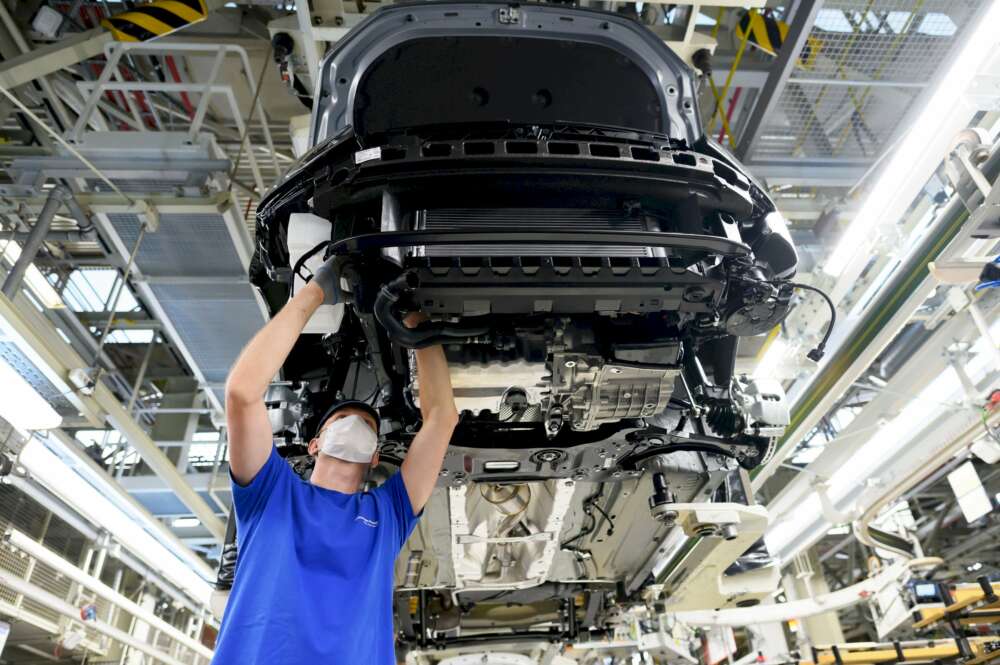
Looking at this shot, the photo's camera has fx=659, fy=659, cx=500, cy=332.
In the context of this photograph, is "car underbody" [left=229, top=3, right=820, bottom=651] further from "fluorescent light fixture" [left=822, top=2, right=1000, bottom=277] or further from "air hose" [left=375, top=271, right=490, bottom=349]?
"fluorescent light fixture" [left=822, top=2, right=1000, bottom=277]

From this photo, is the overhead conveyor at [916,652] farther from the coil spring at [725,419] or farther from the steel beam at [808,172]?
the coil spring at [725,419]

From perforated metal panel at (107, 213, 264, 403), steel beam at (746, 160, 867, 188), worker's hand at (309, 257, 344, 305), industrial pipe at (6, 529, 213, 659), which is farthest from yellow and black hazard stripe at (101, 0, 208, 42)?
industrial pipe at (6, 529, 213, 659)

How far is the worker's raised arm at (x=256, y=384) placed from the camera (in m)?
1.71

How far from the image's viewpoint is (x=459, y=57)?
2252 mm

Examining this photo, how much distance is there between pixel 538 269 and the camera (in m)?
1.83

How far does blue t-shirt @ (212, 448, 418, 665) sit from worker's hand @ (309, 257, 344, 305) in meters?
0.49

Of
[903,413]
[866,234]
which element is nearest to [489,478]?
[866,234]

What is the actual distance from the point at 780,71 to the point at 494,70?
2313mm

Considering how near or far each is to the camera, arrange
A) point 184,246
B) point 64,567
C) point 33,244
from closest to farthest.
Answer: point 33,244, point 184,246, point 64,567

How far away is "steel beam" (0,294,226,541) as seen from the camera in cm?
380

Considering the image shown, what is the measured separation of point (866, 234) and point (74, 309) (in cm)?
734

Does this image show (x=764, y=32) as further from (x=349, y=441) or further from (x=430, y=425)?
(x=349, y=441)

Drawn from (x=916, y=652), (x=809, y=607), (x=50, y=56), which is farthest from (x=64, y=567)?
(x=916, y=652)

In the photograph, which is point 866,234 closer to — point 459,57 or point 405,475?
point 459,57
